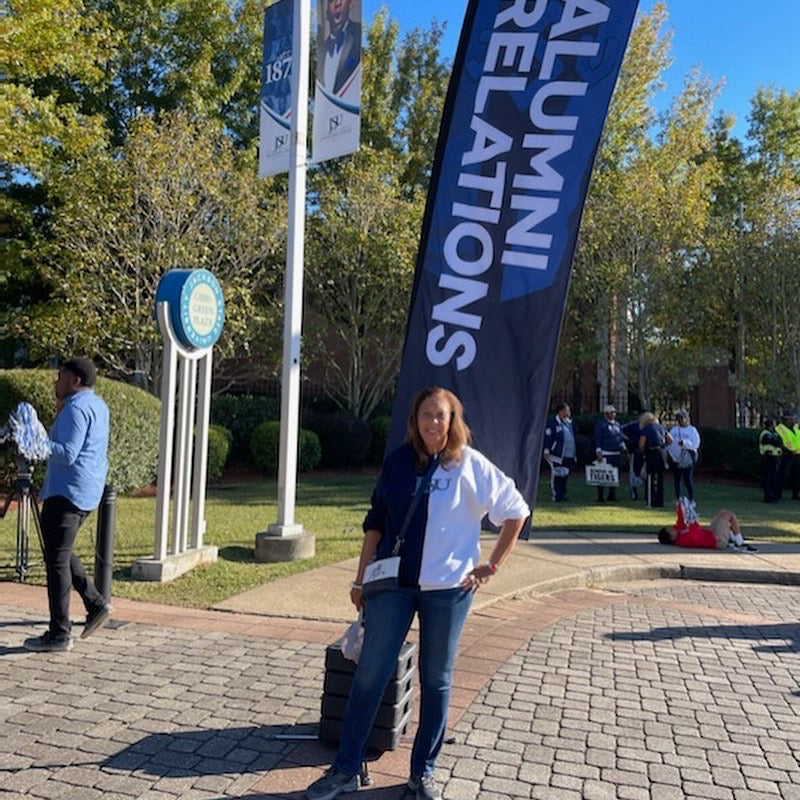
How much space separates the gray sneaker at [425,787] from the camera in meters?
3.49

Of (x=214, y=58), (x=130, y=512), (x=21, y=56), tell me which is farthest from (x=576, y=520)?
(x=214, y=58)

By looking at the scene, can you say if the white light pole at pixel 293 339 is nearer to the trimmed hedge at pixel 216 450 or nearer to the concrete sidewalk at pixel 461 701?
the concrete sidewalk at pixel 461 701

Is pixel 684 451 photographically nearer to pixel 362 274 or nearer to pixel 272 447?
pixel 272 447

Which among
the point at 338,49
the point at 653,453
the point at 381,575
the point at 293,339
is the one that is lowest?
the point at 381,575

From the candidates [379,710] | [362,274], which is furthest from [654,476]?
[379,710]

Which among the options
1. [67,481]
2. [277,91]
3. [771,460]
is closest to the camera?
[67,481]

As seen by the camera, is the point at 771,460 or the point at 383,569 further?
the point at 771,460

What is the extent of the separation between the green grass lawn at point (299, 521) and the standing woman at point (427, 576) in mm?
3697

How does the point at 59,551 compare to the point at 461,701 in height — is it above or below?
above

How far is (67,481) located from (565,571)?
5.19m

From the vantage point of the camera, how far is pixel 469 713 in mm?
4691

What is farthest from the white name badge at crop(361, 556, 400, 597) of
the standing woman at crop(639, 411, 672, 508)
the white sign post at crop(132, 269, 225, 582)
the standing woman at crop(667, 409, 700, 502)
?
the standing woman at crop(667, 409, 700, 502)

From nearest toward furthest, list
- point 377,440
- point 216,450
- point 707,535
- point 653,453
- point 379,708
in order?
point 379,708, point 707,535, point 653,453, point 216,450, point 377,440

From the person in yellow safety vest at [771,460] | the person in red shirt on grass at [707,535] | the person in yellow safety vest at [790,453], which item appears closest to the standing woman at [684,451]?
the person in yellow safety vest at [771,460]
